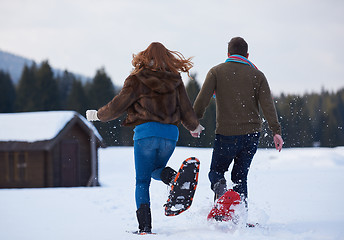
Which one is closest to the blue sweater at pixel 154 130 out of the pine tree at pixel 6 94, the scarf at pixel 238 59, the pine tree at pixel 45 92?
the scarf at pixel 238 59

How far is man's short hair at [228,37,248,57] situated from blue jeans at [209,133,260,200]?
90cm

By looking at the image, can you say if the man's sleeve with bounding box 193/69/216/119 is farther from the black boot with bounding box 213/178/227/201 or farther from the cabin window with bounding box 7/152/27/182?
the cabin window with bounding box 7/152/27/182

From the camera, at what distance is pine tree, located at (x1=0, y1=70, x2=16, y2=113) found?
5059cm

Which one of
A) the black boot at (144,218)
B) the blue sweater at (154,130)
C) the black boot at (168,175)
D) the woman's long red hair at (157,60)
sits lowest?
the black boot at (144,218)

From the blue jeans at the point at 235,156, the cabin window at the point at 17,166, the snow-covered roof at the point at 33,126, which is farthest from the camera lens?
the cabin window at the point at 17,166

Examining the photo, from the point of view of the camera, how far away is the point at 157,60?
3.99m

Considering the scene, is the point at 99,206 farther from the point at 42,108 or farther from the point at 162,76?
the point at 42,108

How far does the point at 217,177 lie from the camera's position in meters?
4.21

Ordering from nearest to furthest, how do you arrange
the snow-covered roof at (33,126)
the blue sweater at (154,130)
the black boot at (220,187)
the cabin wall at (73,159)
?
the blue sweater at (154,130)
the black boot at (220,187)
the snow-covered roof at (33,126)
the cabin wall at (73,159)

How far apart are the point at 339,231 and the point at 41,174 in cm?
1655

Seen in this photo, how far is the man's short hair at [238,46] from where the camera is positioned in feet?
14.7

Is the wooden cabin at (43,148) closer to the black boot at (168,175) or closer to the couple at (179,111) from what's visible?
the couple at (179,111)

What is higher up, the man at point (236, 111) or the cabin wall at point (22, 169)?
the man at point (236, 111)

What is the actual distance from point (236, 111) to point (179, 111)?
61 cm
